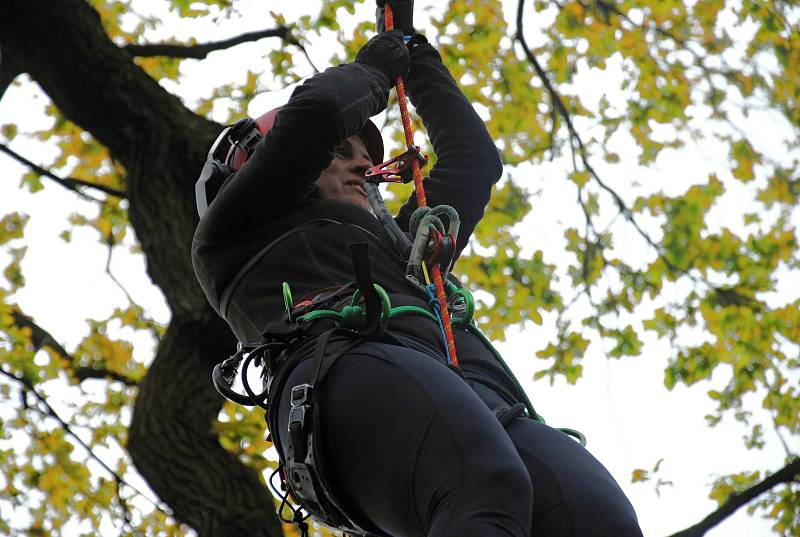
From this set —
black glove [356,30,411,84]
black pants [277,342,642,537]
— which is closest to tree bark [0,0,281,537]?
black glove [356,30,411,84]

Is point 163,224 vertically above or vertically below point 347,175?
above

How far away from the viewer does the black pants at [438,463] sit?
1817mm

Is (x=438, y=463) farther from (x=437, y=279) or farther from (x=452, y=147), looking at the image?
(x=452, y=147)

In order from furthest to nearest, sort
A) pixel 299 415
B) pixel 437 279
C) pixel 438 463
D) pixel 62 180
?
pixel 62 180, pixel 437 279, pixel 299 415, pixel 438 463

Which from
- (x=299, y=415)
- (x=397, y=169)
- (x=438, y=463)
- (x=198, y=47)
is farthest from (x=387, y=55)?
(x=198, y=47)

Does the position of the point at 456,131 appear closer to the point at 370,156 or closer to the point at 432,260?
the point at 370,156

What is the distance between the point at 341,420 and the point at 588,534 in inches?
21.0

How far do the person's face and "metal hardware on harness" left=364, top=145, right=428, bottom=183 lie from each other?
31 millimetres

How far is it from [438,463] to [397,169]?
1.23 m

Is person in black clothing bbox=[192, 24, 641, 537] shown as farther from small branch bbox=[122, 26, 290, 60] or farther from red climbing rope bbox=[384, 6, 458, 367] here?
small branch bbox=[122, 26, 290, 60]

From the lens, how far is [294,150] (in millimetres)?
2408

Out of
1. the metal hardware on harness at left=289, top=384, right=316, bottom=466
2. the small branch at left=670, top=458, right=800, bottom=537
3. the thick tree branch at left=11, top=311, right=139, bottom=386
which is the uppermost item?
the thick tree branch at left=11, top=311, right=139, bottom=386

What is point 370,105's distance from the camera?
2.52 meters

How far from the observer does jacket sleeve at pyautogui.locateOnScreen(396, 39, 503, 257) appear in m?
3.04
